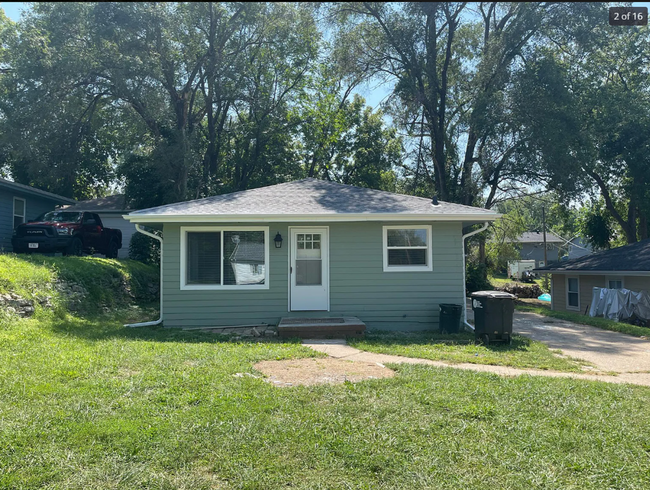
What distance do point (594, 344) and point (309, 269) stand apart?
5870 mm

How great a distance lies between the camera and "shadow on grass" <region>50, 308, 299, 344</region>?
8234 mm

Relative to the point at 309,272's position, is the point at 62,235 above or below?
above

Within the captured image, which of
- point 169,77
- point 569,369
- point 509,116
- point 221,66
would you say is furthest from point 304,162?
point 569,369

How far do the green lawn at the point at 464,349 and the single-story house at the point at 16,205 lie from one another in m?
13.1

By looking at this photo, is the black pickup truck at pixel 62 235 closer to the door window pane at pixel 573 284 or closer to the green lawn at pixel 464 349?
the green lawn at pixel 464 349

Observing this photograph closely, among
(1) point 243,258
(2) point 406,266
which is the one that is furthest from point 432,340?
(1) point 243,258

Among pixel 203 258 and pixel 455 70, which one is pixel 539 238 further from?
pixel 203 258

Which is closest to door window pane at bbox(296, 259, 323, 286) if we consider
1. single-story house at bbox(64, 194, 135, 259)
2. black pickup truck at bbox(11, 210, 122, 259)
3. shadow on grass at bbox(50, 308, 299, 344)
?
shadow on grass at bbox(50, 308, 299, 344)

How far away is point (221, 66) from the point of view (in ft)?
Result: 64.3

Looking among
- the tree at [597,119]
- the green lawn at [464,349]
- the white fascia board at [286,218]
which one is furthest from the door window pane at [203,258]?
the tree at [597,119]

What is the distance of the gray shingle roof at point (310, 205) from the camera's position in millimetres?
9758

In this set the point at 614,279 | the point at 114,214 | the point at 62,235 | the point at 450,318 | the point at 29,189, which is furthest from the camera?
the point at 114,214

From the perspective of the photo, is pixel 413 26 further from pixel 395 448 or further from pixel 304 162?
pixel 395 448

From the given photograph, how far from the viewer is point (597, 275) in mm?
18766
